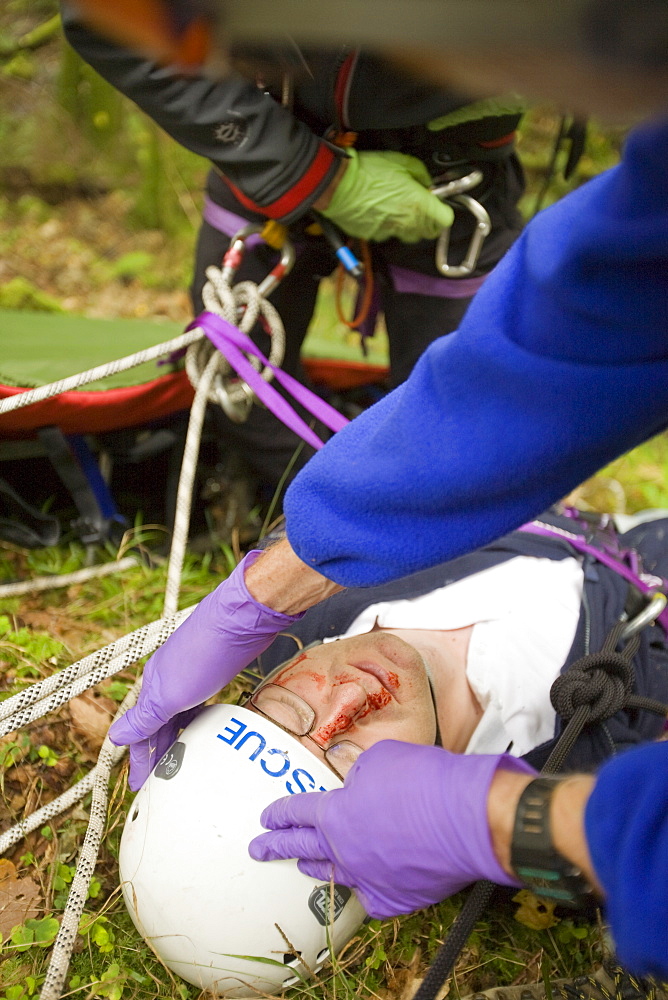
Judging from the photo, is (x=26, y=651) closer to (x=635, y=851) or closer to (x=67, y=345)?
(x=67, y=345)

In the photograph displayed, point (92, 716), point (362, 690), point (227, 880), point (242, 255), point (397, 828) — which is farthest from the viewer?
point (242, 255)

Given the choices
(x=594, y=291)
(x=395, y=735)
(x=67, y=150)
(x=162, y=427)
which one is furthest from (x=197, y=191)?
(x=594, y=291)

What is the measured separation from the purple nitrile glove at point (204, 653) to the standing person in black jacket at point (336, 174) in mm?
1142

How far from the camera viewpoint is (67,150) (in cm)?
588

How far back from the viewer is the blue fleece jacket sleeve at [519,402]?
0.90 m

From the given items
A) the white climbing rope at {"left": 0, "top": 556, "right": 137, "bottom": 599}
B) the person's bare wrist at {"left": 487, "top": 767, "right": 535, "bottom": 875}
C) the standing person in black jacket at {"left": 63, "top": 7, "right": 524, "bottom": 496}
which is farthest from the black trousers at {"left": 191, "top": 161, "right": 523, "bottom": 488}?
the person's bare wrist at {"left": 487, "top": 767, "right": 535, "bottom": 875}

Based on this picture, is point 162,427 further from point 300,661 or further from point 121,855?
point 121,855

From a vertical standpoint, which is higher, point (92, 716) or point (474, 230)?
point (474, 230)

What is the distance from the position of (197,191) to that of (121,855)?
537 cm

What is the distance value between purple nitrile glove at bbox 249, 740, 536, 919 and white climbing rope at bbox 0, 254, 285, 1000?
0.51 m

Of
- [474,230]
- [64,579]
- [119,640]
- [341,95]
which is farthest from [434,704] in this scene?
[341,95]

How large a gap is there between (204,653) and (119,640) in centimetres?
36

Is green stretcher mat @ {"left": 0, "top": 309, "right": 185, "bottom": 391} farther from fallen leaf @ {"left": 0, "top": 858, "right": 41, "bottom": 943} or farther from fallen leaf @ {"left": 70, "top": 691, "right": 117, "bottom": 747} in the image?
fallen leaf @ {"left": 0, "top": 858, "right": 41, "bottom": 943}

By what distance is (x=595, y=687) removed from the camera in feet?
6.58
